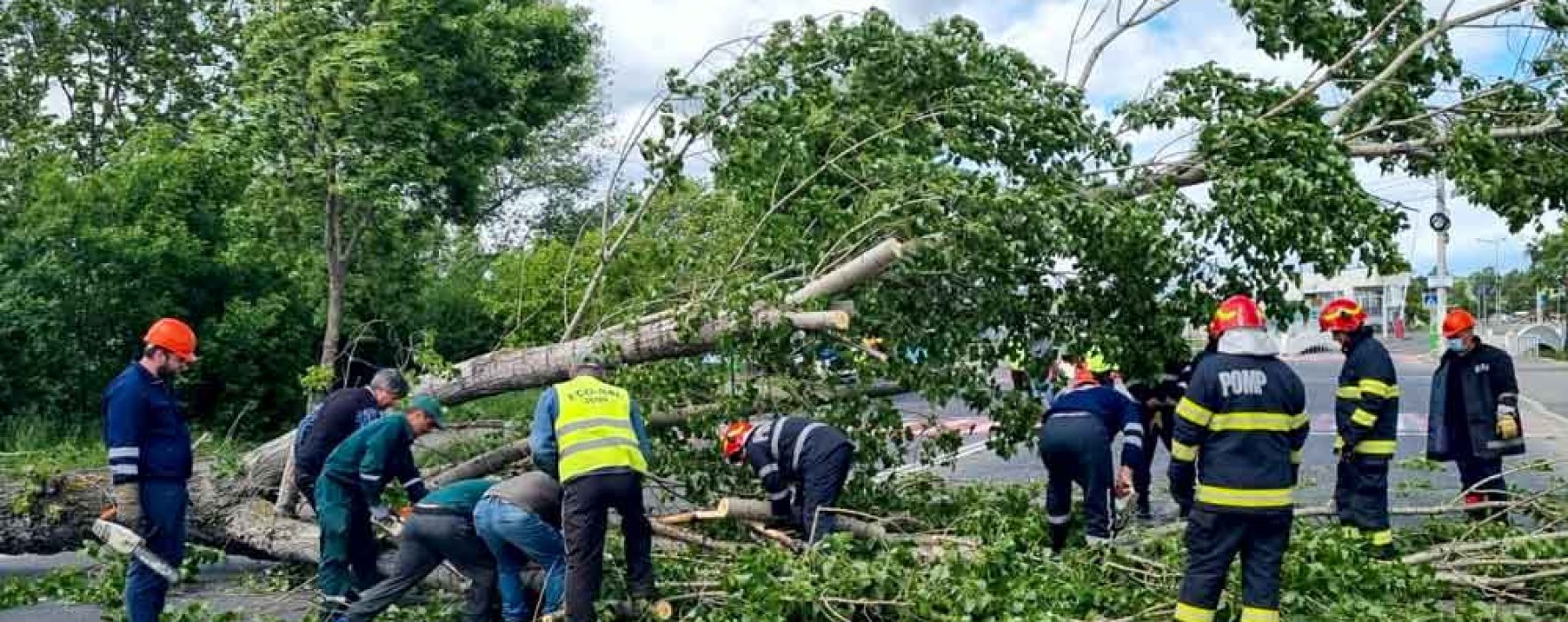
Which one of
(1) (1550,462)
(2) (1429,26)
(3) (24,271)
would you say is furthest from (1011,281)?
(3) (24,271)

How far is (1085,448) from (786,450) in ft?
5.33

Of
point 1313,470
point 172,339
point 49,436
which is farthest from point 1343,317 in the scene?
point 49,436

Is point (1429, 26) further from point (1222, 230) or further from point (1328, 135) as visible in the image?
point (1222, 230)

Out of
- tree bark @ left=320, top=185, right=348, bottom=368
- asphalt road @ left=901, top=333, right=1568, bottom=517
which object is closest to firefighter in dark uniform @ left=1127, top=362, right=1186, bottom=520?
asphalt road @ left=901, top=333, right=1568, bottom=517

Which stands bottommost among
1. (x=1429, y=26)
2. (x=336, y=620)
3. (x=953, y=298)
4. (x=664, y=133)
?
(x=336, y=620)

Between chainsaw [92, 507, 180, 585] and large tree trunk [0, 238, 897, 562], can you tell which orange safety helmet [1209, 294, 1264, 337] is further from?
chainsaw [92, 507, 180, 585]

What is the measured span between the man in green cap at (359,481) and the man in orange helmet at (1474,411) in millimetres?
6077

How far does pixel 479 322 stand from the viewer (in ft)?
58.2

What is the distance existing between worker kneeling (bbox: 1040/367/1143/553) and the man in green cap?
129 inches

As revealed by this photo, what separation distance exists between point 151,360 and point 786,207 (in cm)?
373

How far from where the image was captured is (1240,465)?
5.00 meters

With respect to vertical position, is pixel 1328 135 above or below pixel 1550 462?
above

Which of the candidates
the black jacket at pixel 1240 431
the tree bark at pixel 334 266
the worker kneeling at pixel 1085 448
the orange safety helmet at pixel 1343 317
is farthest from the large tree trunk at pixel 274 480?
the tree bark at pixel 334 266

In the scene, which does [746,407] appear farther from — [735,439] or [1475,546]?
[1475,546]
